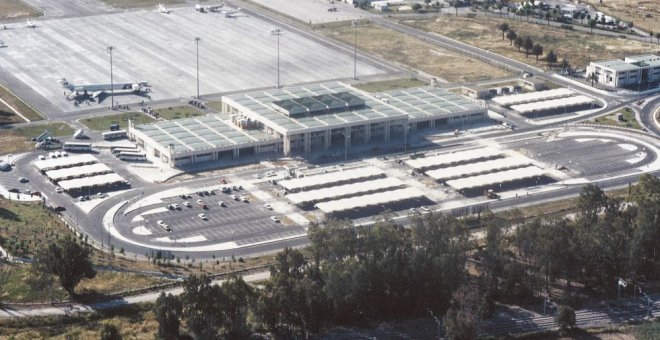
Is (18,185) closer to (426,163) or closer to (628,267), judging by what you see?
(426,163)

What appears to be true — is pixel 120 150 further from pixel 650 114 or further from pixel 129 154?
pixel 650 114

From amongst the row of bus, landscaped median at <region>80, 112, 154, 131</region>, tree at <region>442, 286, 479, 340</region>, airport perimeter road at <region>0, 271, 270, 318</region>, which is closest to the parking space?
tree at <region>442, 286, 479, 340</region>

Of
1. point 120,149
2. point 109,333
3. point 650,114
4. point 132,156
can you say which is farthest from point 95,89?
point 109,333

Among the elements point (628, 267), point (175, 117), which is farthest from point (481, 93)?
point (628, 267)

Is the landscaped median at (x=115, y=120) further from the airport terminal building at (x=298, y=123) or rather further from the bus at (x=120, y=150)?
the bus at (x=120, y=150)

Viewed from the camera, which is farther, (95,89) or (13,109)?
(95,89)

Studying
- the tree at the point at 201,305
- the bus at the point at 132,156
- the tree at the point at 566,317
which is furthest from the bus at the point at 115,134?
the tree at the point at 566,317

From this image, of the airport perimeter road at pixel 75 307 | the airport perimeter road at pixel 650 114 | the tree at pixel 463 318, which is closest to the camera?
the tree at pixel 463 318
